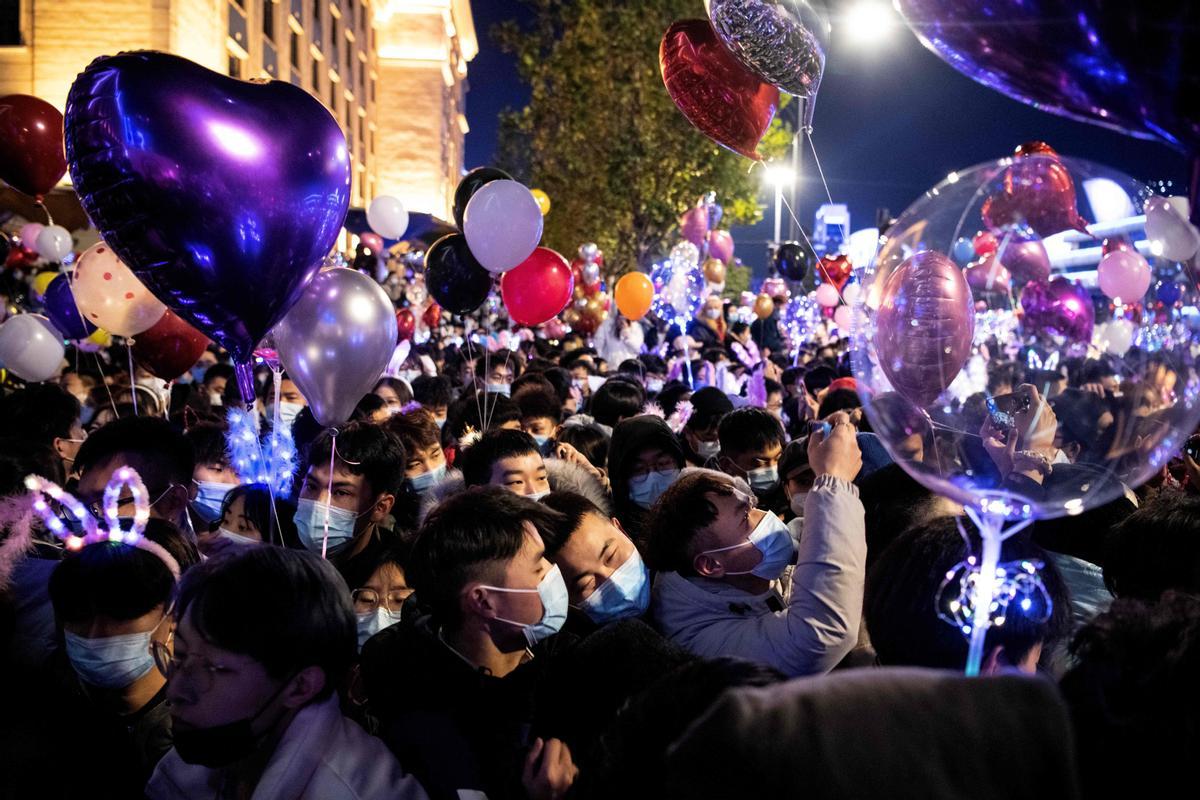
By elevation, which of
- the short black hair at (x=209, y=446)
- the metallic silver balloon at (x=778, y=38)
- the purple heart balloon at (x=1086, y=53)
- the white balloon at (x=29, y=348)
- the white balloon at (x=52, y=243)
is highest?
the metallic silver balloon at (x=778, y=38)

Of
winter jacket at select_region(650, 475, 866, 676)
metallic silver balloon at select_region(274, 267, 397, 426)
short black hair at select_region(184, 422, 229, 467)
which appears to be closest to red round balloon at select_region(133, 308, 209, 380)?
short black hair at select_region(184, 422, 229, 467)

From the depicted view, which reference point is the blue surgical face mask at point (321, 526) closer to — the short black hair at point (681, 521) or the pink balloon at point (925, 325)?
the short black hair at point (681, 521)

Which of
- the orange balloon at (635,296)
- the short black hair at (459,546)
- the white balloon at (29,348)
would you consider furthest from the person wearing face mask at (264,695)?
the orange balloon at (635,296)

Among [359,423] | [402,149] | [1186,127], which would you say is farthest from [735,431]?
[402,149]

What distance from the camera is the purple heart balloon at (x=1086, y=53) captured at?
1.33 meters

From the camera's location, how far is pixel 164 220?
2754 mm

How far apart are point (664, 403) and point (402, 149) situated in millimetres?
38365

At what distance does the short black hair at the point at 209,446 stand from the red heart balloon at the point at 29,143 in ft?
10.8

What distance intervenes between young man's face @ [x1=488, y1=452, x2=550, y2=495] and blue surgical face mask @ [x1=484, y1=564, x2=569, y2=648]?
4.07ft

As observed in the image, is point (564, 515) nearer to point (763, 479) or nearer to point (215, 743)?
point (215, 743)

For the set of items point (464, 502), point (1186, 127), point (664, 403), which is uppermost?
point (1186, 127)

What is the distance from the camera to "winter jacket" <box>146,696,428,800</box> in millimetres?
1719

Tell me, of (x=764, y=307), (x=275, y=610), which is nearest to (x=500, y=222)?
(x=275, y=610)

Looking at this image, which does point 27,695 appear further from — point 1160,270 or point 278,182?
point 1160,270
